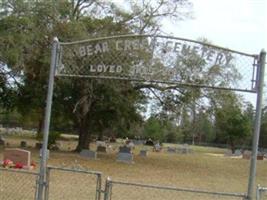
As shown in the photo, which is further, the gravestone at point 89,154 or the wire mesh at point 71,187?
the gravestone at point 89,154

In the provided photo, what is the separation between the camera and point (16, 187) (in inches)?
609

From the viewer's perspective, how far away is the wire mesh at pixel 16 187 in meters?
13.2

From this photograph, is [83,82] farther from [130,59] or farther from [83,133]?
[130,59]

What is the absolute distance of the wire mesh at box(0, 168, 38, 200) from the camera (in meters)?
13.2

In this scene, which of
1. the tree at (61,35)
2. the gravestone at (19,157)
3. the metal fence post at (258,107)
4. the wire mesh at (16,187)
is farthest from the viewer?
the tree at (61,35)

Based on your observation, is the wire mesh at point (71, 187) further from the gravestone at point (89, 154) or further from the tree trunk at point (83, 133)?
the tree trunk at point (83, 133)

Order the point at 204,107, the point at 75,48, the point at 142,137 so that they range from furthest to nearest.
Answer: the point at 142,137 → the point at 204,107 → the point at 75,48

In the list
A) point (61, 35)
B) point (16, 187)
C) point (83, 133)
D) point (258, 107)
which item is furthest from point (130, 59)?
point (83, 133)

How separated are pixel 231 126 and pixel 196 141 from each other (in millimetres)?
32603

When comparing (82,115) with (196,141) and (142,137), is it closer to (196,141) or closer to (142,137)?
(142,137)

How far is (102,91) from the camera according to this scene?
120 feet

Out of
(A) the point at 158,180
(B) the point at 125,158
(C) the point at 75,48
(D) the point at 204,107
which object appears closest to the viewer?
(C) the point at 75,48

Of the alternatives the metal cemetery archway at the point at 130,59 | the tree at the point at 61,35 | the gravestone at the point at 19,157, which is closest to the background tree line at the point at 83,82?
the tree at the point at 61,35

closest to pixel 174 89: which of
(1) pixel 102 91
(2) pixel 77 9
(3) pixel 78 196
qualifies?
(1) pixel 102 91
